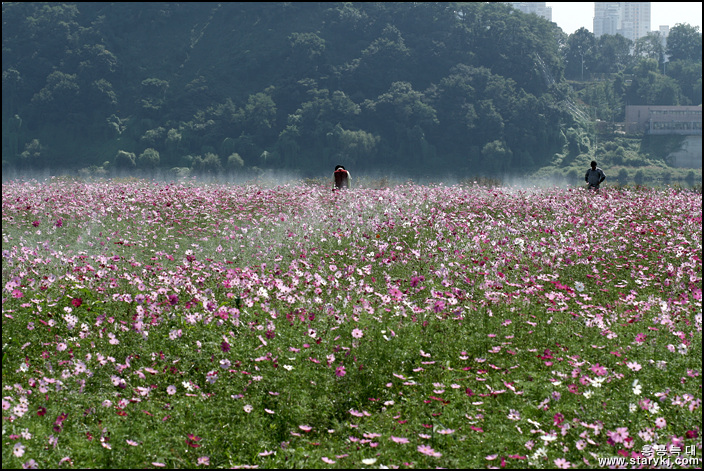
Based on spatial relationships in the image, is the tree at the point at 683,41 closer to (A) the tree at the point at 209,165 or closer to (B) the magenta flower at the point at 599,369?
(A) the tree at the point at 209,165

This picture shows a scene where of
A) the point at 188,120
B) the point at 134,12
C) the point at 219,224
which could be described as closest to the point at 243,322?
the point at 219,224

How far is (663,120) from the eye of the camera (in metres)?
92.4

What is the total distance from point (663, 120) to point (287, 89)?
4910 centimetres

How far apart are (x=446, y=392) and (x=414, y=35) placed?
8658 centimetres

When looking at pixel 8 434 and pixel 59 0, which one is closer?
pixel 8 434

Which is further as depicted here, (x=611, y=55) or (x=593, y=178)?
(x=611, y=55)

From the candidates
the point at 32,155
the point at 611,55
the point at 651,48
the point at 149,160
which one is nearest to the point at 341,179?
the point at 149,160

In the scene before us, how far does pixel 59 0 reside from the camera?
95.0m

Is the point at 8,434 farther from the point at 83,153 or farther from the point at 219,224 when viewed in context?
the point at 83,153

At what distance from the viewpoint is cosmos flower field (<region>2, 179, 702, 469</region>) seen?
5.24 m

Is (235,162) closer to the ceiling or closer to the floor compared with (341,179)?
closer to the floor

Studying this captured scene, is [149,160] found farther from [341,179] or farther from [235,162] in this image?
[341,179]

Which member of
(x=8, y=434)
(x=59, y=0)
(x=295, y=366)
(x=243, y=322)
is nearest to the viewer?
(x=8, y=434)

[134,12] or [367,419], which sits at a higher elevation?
[134,12]
